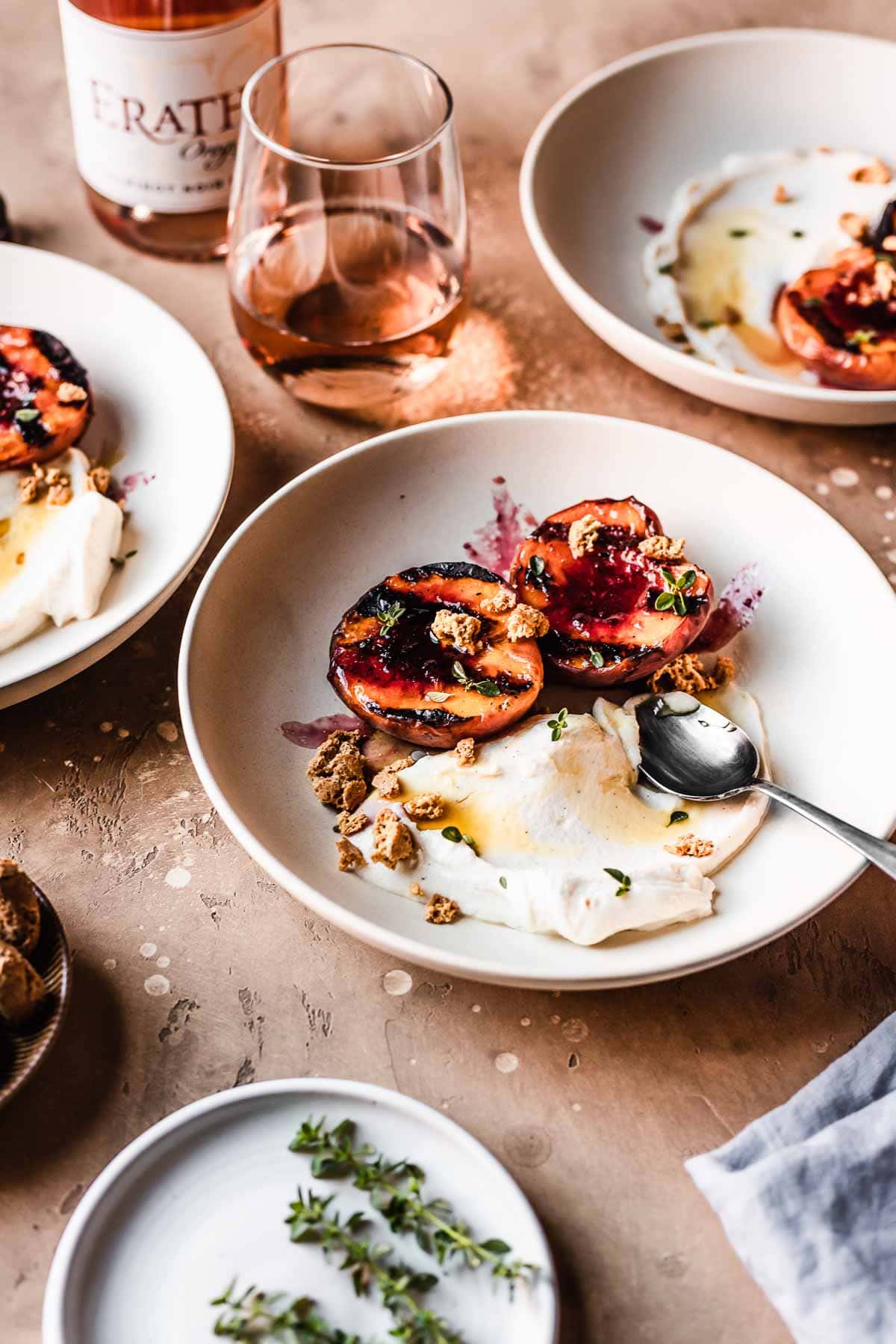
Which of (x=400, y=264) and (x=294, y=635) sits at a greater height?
(x=400, y=264)

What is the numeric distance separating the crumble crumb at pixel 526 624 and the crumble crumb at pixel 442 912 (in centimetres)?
24

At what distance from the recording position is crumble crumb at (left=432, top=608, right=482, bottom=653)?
108 cm

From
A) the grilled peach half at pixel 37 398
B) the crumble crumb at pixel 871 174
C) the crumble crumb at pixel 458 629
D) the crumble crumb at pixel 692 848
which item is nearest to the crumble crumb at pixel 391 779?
the crumble crumb at pixel 458 629

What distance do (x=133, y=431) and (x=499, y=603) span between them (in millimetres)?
496

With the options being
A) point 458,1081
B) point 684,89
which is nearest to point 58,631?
point 458,1081

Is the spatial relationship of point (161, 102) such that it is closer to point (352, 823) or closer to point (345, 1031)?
point (352, 823)

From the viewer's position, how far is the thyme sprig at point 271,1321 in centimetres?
79

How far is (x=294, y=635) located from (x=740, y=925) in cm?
49

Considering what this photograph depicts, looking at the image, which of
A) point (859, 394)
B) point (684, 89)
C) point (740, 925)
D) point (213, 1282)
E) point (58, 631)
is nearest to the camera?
point (213, 1282)

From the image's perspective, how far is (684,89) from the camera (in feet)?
5.75

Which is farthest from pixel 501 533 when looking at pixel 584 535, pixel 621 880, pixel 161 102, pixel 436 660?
pixel 161 102

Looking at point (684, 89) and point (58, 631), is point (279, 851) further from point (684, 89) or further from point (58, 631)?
point (684, 89)

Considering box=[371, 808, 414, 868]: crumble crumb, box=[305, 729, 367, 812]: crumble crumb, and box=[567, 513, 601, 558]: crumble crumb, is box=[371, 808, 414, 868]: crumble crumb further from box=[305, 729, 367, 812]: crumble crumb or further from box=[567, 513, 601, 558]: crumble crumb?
box=[567, 513, 601, 558]: crumble crumb

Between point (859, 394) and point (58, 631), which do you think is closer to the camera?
point (58, 631)
